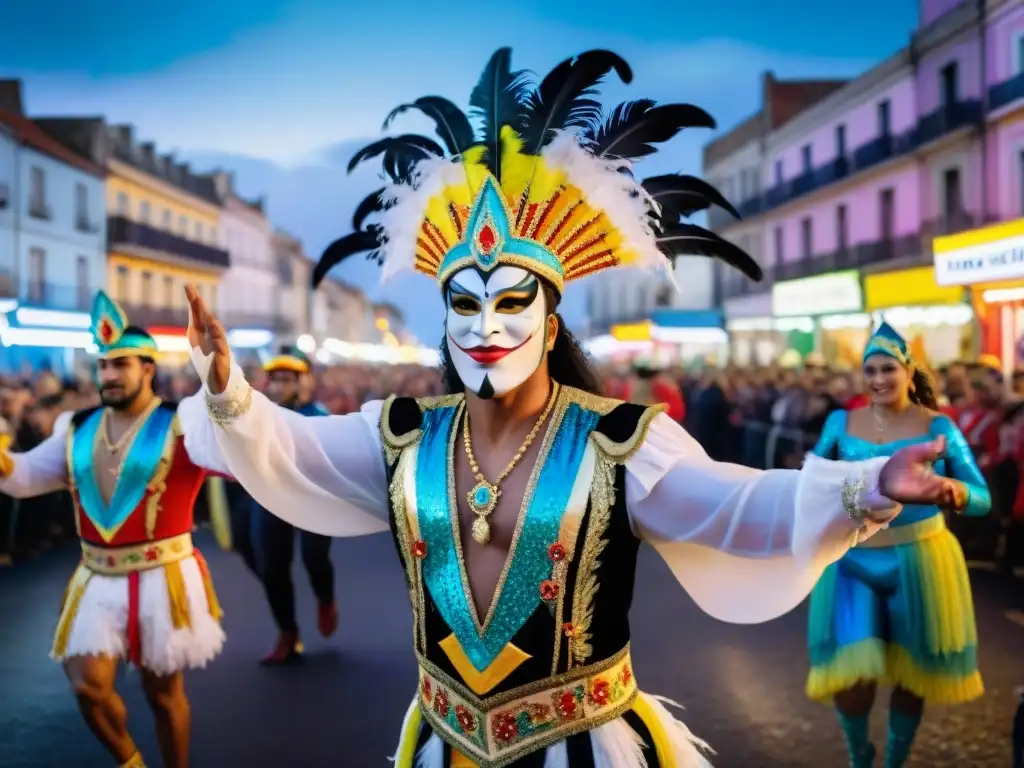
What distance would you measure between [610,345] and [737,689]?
101 ft

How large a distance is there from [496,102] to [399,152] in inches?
13.1

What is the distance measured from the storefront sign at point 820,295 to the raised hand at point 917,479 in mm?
19886

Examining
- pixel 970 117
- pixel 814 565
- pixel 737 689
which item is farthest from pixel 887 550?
pixel 970 117

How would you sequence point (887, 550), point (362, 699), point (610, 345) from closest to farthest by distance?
point (887, 550) → point (362, 699) → point (610, 345)

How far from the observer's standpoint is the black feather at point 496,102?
9.68 feet

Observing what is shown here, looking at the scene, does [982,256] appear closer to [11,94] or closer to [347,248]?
[347,248]

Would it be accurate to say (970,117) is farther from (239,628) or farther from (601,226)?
(601,226)

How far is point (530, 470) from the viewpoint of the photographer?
9.00 feet

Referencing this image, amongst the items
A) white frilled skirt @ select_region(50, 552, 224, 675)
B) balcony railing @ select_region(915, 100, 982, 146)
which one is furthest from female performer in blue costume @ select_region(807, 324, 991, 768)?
balcony railing @ select_region(915, 100, 982, 146)

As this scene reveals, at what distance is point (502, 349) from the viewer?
2.74m

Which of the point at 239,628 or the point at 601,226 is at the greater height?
the point at 601,226

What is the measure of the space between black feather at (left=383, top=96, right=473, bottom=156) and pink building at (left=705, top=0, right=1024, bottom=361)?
551 inches

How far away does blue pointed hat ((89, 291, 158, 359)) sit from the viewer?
188 inches

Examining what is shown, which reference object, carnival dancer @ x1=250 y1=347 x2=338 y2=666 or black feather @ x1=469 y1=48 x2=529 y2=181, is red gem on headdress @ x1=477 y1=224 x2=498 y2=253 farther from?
carnival dancer @ x1=250 y1=347 x2=338 y2=666
